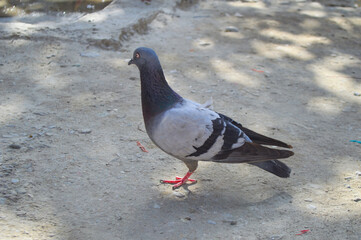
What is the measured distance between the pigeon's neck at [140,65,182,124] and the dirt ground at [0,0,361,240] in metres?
0.57

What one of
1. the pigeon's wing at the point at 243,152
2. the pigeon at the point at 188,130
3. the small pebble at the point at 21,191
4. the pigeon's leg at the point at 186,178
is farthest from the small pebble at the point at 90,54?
the pigeon's wing at the point at 243,152

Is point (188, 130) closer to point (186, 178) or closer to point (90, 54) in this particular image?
point (186, 178)

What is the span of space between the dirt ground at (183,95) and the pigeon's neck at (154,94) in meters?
0.57

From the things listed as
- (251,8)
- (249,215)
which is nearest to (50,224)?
(249,215)

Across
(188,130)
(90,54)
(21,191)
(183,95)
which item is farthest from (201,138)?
(90,54)

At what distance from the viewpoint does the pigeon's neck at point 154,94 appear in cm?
279

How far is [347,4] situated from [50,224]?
22.6 feet

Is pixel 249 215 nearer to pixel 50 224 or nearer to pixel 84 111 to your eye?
pixel 50 224

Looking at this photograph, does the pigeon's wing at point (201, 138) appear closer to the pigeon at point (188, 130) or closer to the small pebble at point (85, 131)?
the pigeon at point (188, 130)

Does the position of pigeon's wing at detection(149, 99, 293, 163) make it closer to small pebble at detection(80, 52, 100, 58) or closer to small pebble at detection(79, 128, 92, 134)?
small pebble at detection(79, 128, 92, 134)

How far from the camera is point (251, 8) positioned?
731 centimetres

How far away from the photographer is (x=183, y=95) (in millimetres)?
4383

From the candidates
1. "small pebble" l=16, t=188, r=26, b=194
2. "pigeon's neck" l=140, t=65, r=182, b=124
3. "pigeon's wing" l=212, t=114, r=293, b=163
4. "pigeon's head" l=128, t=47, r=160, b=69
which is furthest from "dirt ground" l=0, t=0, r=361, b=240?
"pigeon's head" l=128, t=47, r=160, b=69

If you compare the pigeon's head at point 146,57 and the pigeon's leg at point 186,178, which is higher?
the pigeon's head at point 146,57
